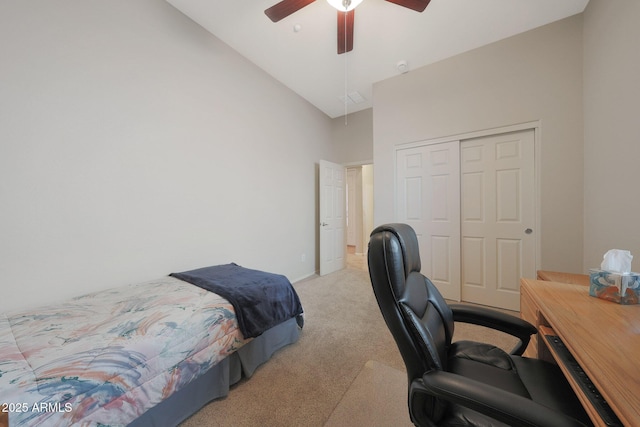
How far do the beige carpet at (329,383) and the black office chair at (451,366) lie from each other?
627 millimetres

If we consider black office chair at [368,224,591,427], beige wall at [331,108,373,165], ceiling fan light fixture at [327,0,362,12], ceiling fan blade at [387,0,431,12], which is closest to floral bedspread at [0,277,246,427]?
black office chair at [368,224,591,427]

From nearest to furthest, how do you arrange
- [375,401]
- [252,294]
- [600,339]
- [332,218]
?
1. [600,339]
2. [375,401]
3. [252,294]
4. [332,218]

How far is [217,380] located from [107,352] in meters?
0.67

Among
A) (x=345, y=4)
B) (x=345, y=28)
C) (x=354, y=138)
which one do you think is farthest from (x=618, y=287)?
(x=354, y=138)

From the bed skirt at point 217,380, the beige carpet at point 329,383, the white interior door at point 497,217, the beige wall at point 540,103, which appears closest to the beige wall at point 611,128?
the beige wall at point 540,103

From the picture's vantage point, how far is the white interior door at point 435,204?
9.03 feet

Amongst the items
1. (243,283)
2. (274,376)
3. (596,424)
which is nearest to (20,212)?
(243,283)

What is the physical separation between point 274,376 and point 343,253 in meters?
2.93

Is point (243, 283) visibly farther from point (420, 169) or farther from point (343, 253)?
point (343, 253)

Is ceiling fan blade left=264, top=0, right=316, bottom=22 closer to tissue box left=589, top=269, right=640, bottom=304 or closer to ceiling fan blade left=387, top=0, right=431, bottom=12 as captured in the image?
ceiling fan blade left=387, top=0, right=431, bottom=12

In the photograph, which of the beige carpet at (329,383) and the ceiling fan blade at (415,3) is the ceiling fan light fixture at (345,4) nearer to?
the ceiling fan blade at (415,3)

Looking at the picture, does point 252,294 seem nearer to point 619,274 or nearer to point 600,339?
point 600,339

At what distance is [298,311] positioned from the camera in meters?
1.94

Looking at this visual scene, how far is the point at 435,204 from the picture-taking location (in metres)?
2.86
